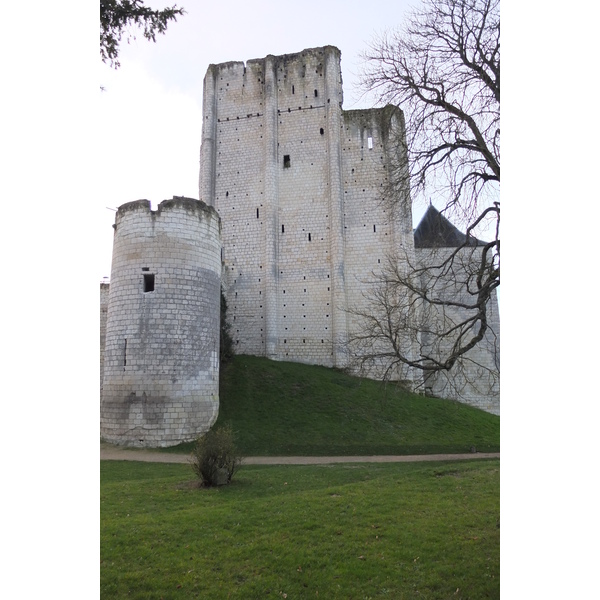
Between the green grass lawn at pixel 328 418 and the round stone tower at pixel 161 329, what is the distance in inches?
51.2

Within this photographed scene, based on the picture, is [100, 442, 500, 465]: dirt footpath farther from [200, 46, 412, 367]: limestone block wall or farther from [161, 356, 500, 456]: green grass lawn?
[200, 46, 412, 367]: limestone block wall

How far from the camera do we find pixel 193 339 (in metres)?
15.2

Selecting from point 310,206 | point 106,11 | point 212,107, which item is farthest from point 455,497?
point 212,107

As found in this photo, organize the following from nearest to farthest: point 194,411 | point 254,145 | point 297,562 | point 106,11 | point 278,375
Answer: point 297,562
point 106,11
point 194,411
point 278,375
point 254,145

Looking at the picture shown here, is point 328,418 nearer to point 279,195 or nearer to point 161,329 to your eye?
point 161,329

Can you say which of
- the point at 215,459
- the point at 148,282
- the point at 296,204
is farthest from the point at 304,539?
the point at 296,204

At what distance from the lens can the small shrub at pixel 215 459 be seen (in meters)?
9.01

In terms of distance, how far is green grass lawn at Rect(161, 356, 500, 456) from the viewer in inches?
580

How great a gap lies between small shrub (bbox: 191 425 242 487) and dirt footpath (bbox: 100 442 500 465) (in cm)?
302

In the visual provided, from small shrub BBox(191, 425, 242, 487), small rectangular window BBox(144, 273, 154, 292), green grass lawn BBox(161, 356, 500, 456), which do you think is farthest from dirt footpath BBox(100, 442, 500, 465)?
small rectangular window BBox(144, 273, 154, 292)

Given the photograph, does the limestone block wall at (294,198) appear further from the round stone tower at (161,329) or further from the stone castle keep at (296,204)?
the round stone tower at (161,329)

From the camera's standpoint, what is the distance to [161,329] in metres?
14.9

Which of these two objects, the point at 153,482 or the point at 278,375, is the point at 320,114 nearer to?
the point at 278,375

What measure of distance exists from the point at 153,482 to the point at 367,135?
82.5ft
